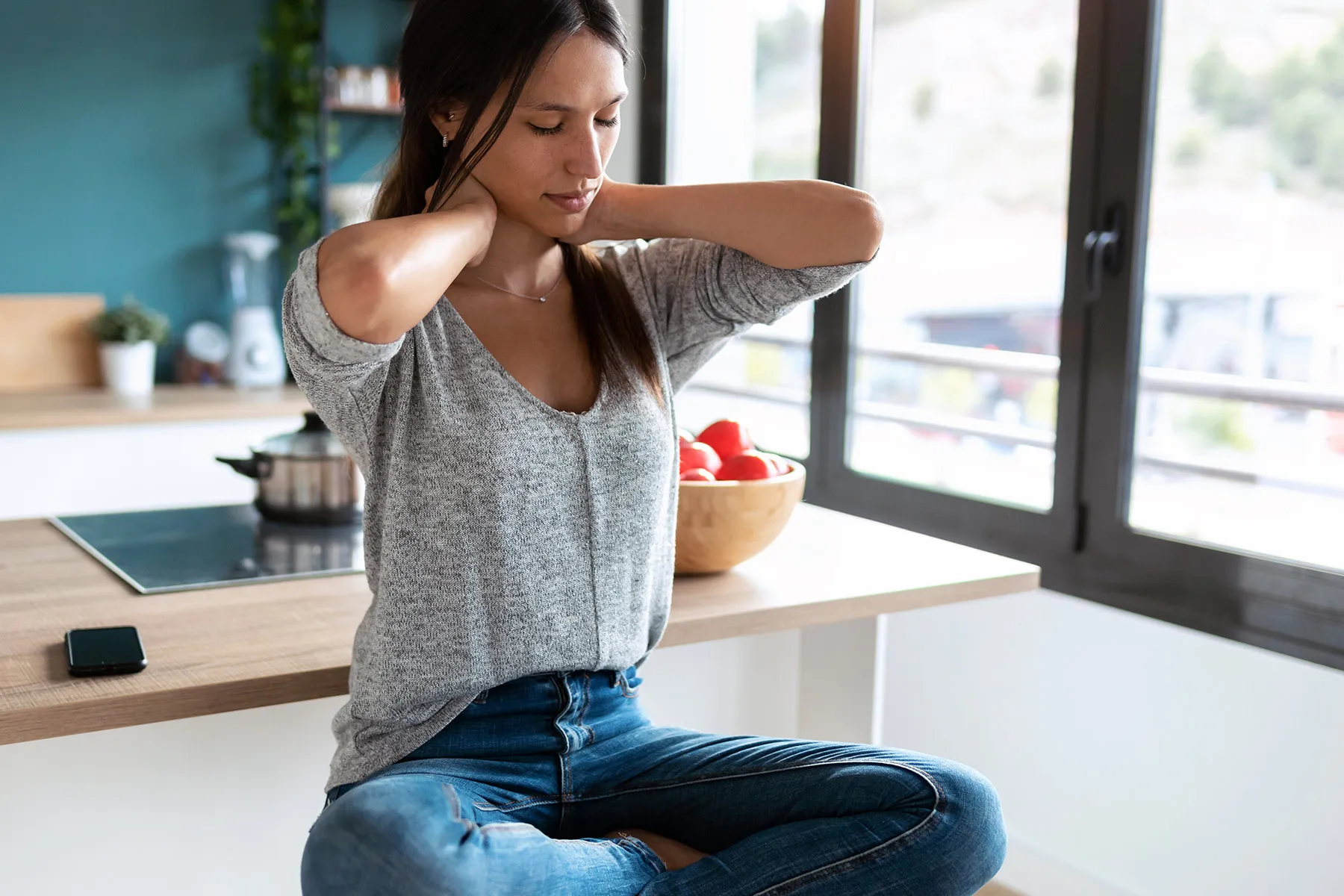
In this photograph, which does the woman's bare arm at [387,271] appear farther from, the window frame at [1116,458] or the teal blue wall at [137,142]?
the teal blue wall at [137,142]

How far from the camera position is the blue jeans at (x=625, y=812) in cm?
94

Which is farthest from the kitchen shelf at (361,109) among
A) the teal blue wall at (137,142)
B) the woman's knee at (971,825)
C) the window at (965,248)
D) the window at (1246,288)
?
the woman's knee at (971,825)

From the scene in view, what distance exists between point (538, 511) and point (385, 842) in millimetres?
332

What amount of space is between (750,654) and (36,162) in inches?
96.8

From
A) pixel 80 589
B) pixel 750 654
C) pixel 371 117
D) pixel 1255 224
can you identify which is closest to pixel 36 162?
pixel 371 117

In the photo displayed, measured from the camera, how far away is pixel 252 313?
334cm

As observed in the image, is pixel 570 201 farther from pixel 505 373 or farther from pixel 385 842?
pixel 385 842

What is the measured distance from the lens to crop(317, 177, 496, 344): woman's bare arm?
101 cm

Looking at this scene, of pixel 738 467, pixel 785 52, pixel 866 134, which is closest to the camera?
pixel 738 467

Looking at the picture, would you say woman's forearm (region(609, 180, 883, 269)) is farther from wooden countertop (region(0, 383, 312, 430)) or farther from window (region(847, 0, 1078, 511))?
wooden countertop (region(0, 383, 312, 430))

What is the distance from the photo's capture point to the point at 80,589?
1.39 m

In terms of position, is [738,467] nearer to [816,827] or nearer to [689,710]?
[689,710]

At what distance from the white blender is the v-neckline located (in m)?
2.28

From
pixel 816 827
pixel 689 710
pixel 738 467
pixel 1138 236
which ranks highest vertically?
pixel 1138 236
